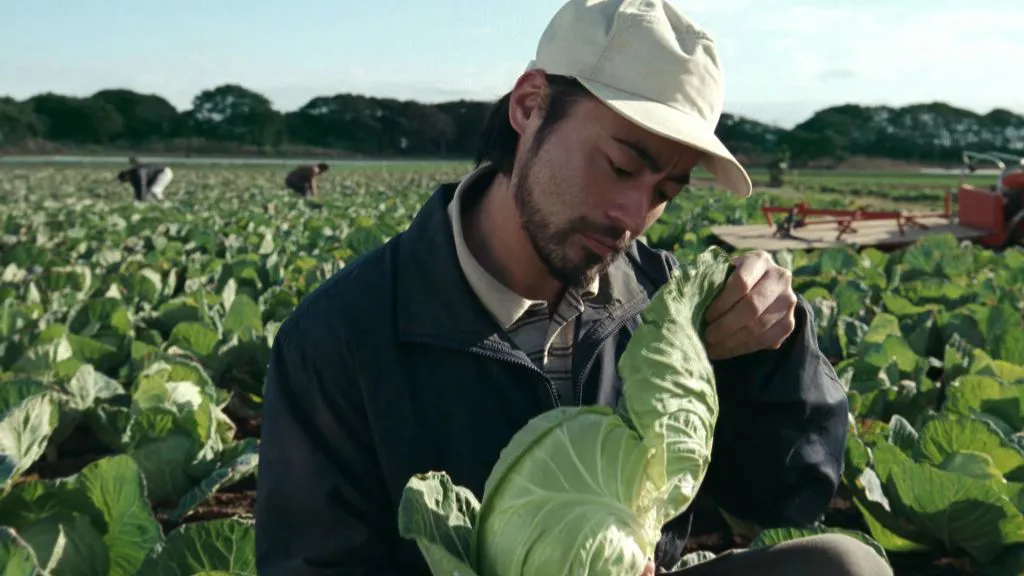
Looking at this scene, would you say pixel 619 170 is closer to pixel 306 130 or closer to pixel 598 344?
pixel 598 344

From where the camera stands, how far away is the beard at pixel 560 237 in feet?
6.72

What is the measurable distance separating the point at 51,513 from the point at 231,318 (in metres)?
2.59

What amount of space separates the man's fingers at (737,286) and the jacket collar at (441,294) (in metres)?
0.41

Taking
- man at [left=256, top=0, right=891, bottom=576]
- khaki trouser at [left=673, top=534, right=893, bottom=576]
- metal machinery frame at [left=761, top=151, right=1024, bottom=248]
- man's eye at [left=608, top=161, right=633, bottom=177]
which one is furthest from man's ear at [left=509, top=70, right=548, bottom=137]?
metal machinery frame at [left=761, top=151, right=1024, bottom=248]

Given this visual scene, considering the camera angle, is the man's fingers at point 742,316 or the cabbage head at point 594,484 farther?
the man's fingers at point 742,316

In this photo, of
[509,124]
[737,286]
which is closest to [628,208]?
[737,286]

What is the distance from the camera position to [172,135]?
92375 millimetres

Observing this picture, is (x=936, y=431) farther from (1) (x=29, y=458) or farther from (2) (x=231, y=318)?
(2) (x=231, y=318)

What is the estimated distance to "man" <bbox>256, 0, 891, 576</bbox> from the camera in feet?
6.40

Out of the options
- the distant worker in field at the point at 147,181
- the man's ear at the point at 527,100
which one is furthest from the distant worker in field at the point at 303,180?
the man's ear at the point at 527,100

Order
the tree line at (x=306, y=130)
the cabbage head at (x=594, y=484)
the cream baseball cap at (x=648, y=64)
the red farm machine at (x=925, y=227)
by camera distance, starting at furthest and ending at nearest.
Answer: the tree line at (x=306, y=130), the red farm machine at (x=925, y=227), the cream baseball cap at (x=648, y=64), the cabbage head at (x=594, y=484)

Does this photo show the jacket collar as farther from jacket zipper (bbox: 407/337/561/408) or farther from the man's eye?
the man's eye

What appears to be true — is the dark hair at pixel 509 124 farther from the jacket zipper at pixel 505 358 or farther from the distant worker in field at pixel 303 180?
the distant worker in field at pixel 303 180

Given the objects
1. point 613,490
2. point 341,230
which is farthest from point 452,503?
point 341,230
